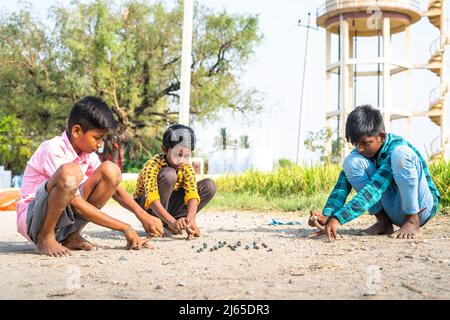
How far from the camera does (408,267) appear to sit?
3051mm

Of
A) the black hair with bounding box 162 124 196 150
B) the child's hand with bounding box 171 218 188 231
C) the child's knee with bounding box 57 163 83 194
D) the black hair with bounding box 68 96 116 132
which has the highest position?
the black hair with bounding box 68 96 116 132

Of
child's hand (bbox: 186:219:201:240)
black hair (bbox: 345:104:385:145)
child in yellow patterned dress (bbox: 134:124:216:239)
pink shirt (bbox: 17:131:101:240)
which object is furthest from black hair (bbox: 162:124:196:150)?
black hair (bbox: 345:104:385:145)

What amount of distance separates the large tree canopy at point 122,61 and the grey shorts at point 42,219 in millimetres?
19903

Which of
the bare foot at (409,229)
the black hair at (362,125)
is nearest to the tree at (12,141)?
the black hair at (362,125)

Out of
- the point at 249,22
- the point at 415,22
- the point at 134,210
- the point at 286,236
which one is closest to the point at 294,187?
the point at 286,236

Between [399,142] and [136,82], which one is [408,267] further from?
[136,82]

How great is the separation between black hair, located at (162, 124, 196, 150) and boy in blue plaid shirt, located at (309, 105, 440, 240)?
116 cm

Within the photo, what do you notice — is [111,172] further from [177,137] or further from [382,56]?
[382,56]

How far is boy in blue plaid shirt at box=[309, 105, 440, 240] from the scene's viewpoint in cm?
400

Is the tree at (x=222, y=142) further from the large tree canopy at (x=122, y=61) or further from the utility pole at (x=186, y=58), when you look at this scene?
the utility pole at (x=186, y=58)

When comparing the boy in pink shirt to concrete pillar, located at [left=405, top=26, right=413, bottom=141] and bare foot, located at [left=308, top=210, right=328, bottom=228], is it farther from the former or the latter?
concrete pillar, located at [left=405, top=26, right=413, bottom=141]

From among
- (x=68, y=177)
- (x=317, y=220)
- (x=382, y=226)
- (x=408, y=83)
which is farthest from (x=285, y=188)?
(x=408, y=83)

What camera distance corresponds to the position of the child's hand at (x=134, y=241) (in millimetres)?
3729

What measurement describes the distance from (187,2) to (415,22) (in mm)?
18585
